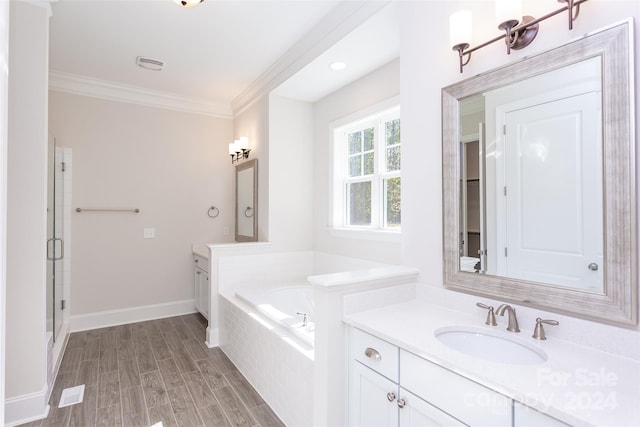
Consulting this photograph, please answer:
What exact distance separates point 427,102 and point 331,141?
5.89 ft

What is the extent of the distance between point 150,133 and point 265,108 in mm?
1506

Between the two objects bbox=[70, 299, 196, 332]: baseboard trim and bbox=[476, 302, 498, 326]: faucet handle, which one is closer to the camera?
bbox=[476, 302, 498, 326]: faucet handle

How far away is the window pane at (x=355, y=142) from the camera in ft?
10.6

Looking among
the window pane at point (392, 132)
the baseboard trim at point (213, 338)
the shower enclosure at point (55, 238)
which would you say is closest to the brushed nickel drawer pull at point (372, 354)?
the window pane at point (392, 132)

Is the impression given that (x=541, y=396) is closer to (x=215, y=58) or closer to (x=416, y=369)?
(x=416, y=369)

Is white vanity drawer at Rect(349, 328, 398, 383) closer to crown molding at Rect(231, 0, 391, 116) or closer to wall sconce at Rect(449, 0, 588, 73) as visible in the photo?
wall sconce at Rect(449, 0, 588, 73)

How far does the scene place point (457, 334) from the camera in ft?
4.44

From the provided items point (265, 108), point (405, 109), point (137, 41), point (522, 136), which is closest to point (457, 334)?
point (522, 136)

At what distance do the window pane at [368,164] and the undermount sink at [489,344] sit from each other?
1957 millimetres

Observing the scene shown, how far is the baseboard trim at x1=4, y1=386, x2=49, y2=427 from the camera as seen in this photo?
1.99 meters

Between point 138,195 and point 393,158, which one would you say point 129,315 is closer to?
point 138,195

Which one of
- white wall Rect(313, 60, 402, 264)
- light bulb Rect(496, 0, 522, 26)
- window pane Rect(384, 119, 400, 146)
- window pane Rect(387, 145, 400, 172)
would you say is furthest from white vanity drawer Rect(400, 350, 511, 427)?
window pane Rect(384, 119, 400, 146)

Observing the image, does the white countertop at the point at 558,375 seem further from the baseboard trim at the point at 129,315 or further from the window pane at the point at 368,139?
the baseboard trim at the point at 129,315

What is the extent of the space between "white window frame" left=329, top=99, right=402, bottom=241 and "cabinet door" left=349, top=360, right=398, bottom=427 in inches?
55.1
